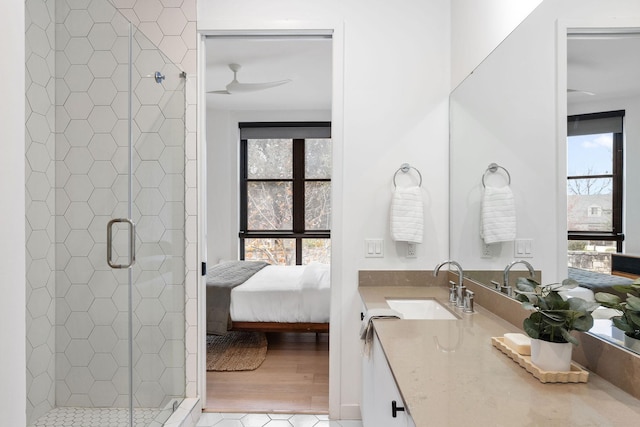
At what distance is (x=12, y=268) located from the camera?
0.72 m

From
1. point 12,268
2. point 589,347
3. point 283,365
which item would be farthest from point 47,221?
point 283,365

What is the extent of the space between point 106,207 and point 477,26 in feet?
6.51

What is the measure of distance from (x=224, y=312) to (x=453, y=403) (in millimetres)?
2761

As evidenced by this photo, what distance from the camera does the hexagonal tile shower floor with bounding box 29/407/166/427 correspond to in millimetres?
1613

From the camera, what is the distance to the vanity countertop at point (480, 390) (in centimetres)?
85

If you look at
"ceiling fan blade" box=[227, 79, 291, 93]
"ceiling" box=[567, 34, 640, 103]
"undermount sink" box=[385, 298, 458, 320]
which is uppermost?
"ceiling fan blade" box=[227, 79, 291, 93]

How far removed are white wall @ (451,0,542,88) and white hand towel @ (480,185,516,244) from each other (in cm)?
67

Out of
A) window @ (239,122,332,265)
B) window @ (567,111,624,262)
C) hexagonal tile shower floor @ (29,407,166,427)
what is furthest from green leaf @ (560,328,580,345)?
window @ (239,122,332,265)

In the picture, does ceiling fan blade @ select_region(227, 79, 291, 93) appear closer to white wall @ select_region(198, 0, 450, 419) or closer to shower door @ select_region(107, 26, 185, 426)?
white wall @ select_region(198, 0, 450, 419)

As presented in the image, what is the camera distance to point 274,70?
13.2ft

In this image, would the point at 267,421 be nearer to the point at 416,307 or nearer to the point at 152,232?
the point at 416,307

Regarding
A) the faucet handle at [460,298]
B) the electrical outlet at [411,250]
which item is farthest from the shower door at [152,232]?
the faucet handle at [460,298]

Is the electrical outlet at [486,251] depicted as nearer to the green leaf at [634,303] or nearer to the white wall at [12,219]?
the green leaf at [634,303]

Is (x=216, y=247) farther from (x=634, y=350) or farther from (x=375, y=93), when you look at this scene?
(x=634, y=350)
